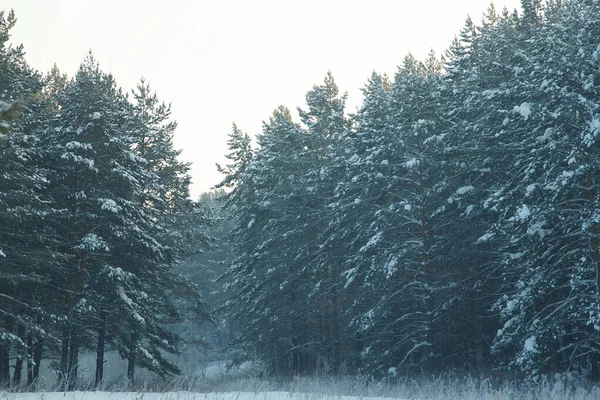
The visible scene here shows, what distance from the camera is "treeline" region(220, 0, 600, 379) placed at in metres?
16.4

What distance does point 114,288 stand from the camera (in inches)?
776

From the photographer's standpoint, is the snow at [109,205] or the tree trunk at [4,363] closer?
the tree trunk at [4,363]

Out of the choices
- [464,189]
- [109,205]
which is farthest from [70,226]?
[464,189]

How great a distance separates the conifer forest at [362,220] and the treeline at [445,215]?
115 mm

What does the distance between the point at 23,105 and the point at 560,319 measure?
15485 mm

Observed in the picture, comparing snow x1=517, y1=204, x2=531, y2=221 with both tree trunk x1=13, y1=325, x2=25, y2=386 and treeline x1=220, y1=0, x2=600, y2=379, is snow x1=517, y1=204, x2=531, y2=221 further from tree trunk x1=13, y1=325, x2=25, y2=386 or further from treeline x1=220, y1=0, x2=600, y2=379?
tree trunk x1=13, y1=325, x2=25, y2=386

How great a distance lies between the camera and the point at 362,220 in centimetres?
2731

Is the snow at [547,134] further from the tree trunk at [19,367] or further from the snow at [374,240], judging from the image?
the tree trunk at [19,367]

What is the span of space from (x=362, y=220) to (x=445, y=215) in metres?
4.79

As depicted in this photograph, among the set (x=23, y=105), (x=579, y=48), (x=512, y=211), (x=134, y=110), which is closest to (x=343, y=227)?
(x=512, y=211)

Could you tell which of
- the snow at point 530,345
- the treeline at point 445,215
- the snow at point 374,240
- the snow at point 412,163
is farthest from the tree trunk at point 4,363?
the snow at point 530,345

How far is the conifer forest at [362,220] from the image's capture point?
1662cm

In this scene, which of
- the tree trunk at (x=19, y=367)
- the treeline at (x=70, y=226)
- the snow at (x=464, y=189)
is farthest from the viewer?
the snow at (x=464, y=189)

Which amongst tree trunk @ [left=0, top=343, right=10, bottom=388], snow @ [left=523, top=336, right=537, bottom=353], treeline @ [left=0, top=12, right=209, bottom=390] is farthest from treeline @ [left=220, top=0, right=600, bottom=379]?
tree trunk @ [left=0, top=343, right=10, bottom=388]
